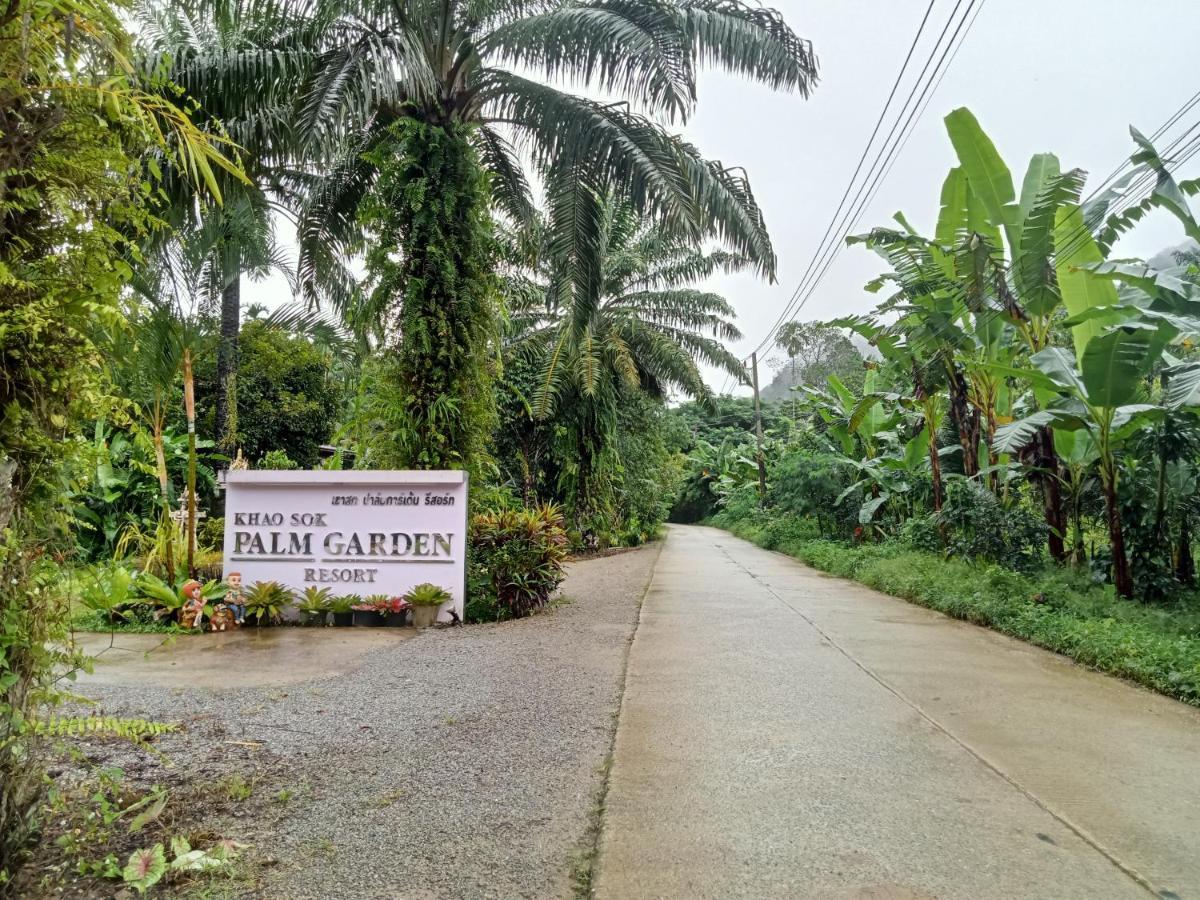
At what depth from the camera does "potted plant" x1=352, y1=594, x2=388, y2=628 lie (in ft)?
28.7

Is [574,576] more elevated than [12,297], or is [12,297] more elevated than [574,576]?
[12,297]

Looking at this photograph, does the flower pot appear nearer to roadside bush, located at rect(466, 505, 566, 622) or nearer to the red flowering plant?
the red flowering plant

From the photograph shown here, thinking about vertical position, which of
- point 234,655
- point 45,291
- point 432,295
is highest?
point 432,295

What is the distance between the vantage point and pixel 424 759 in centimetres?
413

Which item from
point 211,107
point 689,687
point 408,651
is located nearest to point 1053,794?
point 689,687

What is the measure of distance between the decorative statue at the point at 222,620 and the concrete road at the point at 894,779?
178 inches

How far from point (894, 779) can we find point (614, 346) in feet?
52.8

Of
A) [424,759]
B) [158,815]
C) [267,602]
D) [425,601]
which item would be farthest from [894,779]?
[267,602]

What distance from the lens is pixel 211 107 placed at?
898 cm

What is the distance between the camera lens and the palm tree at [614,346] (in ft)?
62.0

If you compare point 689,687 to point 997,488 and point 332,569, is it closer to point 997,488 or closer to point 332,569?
point 332,569

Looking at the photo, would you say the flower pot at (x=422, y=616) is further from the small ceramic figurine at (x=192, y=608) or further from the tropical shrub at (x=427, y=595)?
the small ceramic figurine at (x=192, y=608)

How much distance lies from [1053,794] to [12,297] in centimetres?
459

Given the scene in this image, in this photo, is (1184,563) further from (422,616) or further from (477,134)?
(477,134)
